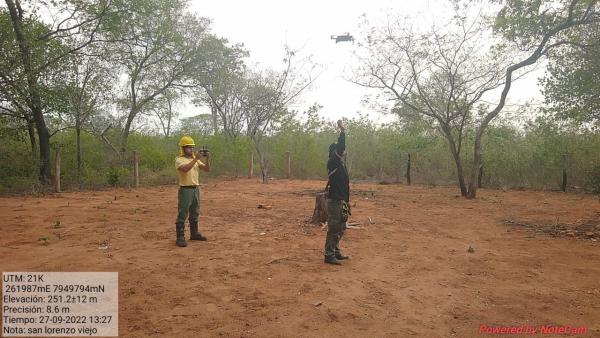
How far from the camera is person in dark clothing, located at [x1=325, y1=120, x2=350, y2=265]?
5324mm

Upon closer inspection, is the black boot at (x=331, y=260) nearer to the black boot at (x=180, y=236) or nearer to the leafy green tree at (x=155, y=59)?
the black boot at (x=180, y=236)

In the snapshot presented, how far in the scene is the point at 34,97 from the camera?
11.0m

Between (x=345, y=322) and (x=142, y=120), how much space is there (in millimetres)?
24261

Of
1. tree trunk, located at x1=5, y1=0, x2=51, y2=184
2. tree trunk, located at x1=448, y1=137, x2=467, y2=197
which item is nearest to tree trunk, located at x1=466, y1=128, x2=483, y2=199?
tree trunk, located at x1=448, y1=137, x2=467, y2=197

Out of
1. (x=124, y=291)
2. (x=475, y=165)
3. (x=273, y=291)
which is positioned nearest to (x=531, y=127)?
(x=475, y=165)

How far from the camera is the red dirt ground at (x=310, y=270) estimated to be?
3.62 m

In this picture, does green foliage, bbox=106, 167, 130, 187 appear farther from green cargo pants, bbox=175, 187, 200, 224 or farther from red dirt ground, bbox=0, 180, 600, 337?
green cargo pants, bbox=175, 187, 200, 224

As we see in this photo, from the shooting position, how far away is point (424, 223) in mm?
8719

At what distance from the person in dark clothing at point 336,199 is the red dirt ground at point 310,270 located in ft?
0.95

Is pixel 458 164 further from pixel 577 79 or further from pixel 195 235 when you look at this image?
pixel 195 235

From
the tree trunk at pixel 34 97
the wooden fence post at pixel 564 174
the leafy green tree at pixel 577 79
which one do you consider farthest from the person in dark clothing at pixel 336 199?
the wooden fence post at pixel 564 174

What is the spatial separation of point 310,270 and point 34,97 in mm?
10043
